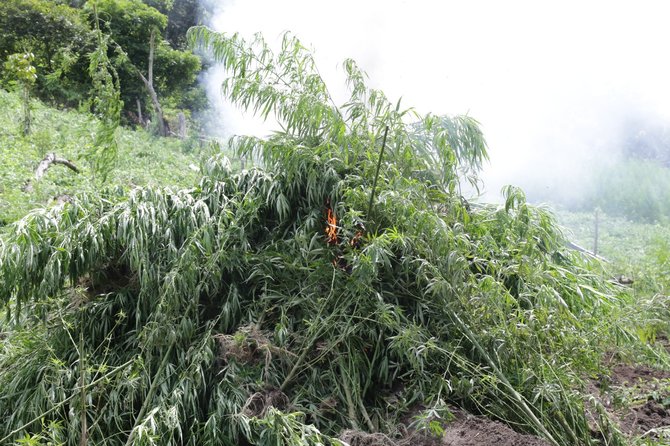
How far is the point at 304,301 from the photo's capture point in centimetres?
283

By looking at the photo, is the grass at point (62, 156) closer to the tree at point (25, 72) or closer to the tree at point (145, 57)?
the tree at point (25, 72)

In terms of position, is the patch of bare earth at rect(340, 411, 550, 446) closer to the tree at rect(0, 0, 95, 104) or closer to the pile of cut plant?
the pile of cut plant

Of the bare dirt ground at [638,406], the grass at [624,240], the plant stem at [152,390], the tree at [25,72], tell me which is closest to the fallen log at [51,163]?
the tree at [25,72]

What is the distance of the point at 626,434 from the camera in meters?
2.43

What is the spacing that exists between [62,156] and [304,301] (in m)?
5.27

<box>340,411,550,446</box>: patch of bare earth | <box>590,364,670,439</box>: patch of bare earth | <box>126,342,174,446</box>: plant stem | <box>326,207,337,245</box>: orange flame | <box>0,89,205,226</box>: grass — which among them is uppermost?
<box>326,207,337,245</box>: orange flame

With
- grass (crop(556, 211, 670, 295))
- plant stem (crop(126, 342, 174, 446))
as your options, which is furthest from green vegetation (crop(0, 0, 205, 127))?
plant stem (crop(126, 342, 174, 446))

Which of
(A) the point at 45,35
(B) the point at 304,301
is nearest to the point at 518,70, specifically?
(B) the point at 304,301

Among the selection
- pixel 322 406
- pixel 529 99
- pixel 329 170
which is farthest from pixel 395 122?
pixel 529 99

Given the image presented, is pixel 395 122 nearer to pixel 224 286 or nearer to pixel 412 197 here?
pixel 412 197

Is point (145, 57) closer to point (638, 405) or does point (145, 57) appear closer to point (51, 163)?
point (51, 163)

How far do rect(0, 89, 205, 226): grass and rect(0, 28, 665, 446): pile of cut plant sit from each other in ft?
2.37

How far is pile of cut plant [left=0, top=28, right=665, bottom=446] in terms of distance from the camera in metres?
2.45

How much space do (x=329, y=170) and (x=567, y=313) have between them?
51.3 inches
